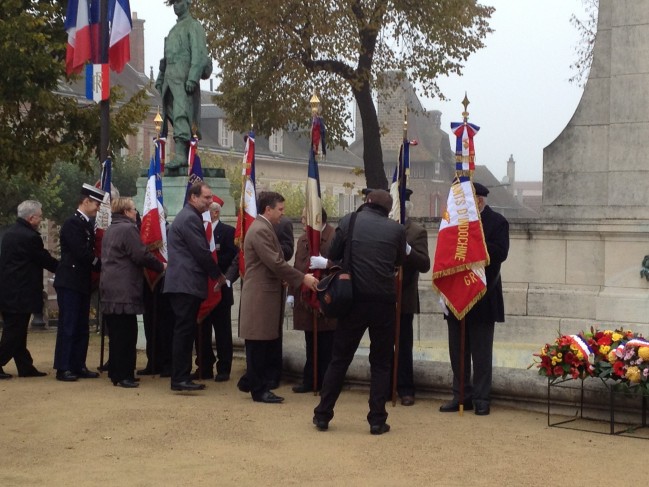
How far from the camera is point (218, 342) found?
12492 millimetres

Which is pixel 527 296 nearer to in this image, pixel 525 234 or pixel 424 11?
pixel 525 234

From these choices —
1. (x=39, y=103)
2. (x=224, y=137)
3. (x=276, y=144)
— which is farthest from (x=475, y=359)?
(x=276, y=144)

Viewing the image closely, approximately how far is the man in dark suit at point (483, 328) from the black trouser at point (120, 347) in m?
3.29

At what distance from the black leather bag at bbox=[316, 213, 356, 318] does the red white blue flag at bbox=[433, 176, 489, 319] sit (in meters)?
1.37

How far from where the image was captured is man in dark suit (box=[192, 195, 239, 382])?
12398 millimetres

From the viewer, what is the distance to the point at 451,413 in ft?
33.5

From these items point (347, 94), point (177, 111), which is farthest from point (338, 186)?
point (177, 111)

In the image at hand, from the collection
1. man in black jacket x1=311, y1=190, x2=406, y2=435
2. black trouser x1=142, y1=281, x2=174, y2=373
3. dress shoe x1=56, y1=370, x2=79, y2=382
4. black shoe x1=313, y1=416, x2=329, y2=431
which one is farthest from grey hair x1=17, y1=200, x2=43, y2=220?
black shoe x1=313, y1=416, x2=329, y2=431

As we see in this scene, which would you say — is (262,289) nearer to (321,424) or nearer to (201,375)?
(321,424)

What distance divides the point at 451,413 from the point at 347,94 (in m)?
22.9

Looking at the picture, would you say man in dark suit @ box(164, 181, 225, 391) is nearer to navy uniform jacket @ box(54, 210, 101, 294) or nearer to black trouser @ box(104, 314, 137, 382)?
black trouser @ box(104, 314, 137, 382)

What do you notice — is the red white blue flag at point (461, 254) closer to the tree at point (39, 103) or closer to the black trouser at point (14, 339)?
the black trouser at point (14, 339)

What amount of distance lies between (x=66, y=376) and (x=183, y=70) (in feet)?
17.0

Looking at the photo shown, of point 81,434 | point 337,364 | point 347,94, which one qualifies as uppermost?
point 347,94
